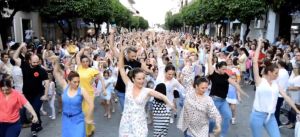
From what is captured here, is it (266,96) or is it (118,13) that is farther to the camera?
(118,13)

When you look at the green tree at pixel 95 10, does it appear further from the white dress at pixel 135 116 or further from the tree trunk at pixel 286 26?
the white dress at pixel 135 116

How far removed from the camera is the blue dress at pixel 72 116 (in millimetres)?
5477

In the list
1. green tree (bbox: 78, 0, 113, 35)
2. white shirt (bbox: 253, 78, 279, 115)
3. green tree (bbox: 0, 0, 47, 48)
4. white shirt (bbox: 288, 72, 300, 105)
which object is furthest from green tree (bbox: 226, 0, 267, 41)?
white shirt (bbox: 253, 78, 279, 115)

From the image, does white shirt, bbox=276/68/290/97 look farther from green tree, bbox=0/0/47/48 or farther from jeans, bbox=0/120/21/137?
green tree, bbox=0/0/47/48

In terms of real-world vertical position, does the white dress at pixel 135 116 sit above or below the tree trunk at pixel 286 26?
below

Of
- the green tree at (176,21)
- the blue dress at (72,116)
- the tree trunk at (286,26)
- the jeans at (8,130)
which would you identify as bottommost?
the jeans at (8,130)

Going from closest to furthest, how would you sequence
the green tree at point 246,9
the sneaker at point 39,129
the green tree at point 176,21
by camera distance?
1. the sneaker at point 39,129
2. the green tree at point 246,9
3. the green tree at point 176,21

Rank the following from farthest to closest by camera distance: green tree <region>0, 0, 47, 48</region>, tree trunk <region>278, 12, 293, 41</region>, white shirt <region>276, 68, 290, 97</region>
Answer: tree trunk <region>278, 12, 293, 41</region>, green tree <region>0, 0, 47, 48</region>, white shirt <region>276, 68, 290, 97</region>

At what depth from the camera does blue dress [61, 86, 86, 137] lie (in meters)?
5.48

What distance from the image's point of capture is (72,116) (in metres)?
5.51

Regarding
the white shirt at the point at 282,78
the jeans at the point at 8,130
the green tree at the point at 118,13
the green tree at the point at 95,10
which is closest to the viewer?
the jeans at the point at 8,130

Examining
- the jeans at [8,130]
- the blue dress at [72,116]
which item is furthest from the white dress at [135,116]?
the jeans at [8,130]

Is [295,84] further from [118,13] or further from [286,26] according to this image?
[118,13]

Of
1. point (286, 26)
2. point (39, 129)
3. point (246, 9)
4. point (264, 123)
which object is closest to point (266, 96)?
point (264, 123)
